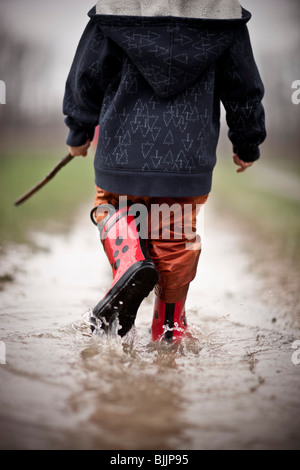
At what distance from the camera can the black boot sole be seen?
4.18ft

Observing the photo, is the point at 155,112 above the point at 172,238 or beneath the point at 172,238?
above

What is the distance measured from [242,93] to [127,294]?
71cm

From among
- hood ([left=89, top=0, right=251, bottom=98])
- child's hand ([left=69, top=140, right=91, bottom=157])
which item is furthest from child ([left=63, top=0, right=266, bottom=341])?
child's hand ([left=69, top=140, right=91, bottom=157])

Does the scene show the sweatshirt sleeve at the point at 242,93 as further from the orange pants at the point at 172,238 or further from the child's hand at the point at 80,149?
the child's hand at the point at 80,149

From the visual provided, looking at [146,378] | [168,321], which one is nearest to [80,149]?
[168,321]

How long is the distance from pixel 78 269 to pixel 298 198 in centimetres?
338

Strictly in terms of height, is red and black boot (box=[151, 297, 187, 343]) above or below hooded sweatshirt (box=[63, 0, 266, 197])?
below

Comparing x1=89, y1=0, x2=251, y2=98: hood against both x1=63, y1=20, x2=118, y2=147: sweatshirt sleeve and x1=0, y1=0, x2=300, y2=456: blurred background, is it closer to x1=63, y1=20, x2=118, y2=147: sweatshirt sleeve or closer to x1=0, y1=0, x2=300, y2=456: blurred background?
x1=63, y1=20, x2=118, y2=147: sweatshirt sleeve

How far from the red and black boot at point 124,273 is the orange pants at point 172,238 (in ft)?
0.22

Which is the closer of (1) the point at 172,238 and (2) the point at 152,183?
(2) the point at 152,183

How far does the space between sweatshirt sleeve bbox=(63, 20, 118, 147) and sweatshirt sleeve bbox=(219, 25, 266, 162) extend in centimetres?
36

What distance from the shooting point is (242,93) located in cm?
144

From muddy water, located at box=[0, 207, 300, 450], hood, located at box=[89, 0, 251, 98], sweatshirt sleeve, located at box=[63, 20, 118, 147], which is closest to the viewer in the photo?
muddy water, located at box=[0, 207, 300, 450]

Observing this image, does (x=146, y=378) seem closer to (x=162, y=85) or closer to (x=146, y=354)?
(x=146, y=354)
